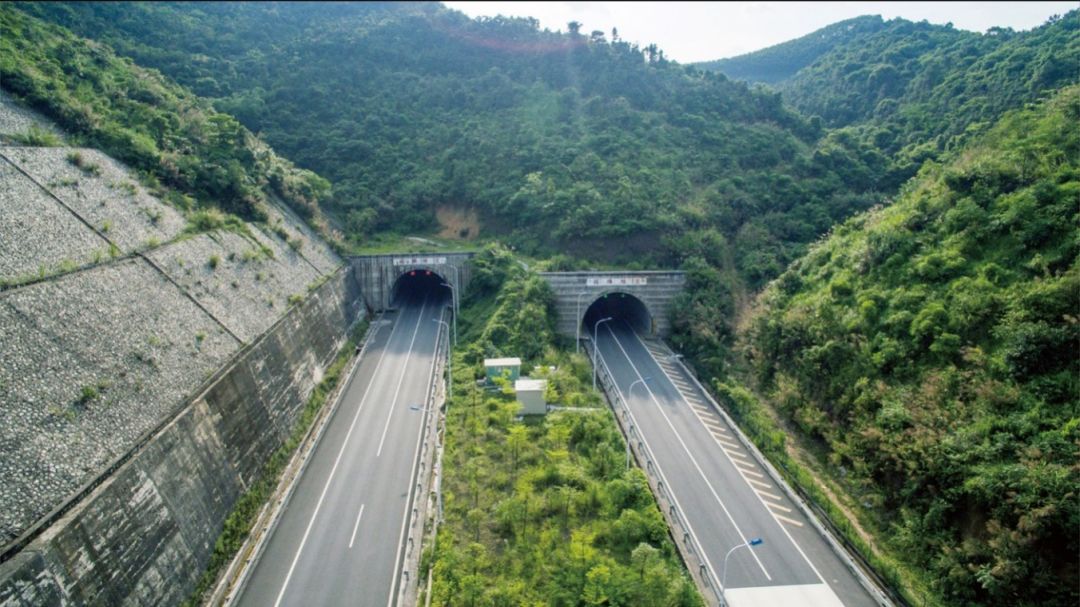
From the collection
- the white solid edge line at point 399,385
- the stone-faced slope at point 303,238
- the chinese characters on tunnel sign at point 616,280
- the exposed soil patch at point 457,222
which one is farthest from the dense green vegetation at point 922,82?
the stone-faced slope at point 303,238

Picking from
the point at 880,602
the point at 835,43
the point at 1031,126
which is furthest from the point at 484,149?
the point at 835,43

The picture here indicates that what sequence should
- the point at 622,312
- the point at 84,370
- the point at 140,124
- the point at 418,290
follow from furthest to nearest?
the point at 418,290, the point at 622,312, the point at 140,124, the point at 84,370

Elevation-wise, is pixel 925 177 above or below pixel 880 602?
above

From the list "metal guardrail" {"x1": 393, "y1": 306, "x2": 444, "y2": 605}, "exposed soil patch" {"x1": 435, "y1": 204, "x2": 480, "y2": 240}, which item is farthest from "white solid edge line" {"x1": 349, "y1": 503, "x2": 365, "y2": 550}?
"exposed soil patch" {"x1": 435, "y1": 204, "x2": 480, "y2": 240}

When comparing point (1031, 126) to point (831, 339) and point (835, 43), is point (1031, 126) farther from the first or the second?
point (835, 43)

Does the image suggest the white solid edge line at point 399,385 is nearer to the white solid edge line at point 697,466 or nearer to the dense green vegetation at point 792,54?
the white solid edge line at point 697,466

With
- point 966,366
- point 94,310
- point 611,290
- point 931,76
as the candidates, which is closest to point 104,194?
point 94,310

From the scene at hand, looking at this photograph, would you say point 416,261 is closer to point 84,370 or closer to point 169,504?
point 84,370
